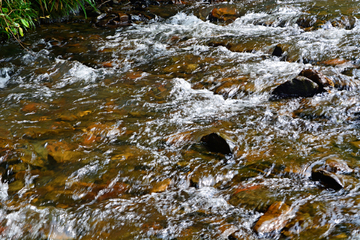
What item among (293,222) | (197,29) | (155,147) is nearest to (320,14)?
(197,29)

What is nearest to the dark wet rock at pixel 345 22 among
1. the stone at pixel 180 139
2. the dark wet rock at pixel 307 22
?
the dark wet rock at pixel 307 22

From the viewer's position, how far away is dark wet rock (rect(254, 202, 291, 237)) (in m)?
2.33

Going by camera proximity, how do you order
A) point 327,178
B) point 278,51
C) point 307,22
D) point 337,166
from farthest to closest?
point 307,22 → point 278,51 → point 337,166 → point 327,178

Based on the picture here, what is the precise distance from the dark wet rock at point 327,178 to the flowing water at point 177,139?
5cm

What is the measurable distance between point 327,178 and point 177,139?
1.75 meters

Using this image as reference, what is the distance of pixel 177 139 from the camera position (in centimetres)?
371

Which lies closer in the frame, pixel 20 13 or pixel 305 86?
pixel 305 86

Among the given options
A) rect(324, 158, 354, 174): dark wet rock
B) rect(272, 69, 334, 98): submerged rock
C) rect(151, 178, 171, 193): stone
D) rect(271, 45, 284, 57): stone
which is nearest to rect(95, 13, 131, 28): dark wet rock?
rect(271, 45, 284, 57): stone

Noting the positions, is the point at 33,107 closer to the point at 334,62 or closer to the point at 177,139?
the point at 177,139

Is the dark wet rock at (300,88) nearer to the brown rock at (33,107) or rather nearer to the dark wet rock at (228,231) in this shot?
the dark wet rock at (228,231)

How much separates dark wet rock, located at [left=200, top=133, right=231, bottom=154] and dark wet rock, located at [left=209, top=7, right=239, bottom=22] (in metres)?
6.54

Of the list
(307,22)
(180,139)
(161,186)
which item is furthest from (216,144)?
(307,22)

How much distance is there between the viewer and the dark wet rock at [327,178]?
2742mm

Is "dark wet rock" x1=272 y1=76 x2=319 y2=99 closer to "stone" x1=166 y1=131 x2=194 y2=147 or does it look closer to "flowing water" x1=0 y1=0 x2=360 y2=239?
"flowing water" x1=0 y1=0 x2=360 y2=239
